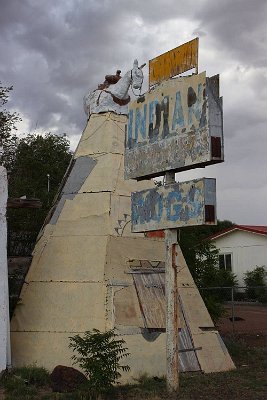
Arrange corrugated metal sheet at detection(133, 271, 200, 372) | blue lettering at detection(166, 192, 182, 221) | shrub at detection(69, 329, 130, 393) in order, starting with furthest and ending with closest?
corrugated metal sheet at detection(133, 271, 200, 372) < blue lettering at detection(166, 192, 182, 221) < shrub at detection(69, 329, 130, 393)

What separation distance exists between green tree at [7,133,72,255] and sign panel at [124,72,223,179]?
6187 mm

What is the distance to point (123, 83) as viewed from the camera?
1357 cm

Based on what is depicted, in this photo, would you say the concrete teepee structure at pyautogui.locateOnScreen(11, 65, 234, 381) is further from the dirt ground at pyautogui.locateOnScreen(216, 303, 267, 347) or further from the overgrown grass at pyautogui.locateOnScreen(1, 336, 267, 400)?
the dirt ground at pyautogui.locateOnScreen(216, 303, 267, 347)

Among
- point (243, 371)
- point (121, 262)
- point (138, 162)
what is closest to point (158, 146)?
point (138, 162)

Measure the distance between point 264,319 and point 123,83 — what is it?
38.9 ft

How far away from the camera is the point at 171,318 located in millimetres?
9312

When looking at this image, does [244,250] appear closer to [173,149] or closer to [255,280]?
[255,280]

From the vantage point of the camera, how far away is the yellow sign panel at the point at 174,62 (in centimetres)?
980

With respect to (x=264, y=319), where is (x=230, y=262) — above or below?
above

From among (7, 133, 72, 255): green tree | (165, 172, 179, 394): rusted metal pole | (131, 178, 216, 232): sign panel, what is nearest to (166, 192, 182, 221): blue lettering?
(131, 178, 216, 232): sign panel

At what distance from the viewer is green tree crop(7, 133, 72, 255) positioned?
16.4 metres

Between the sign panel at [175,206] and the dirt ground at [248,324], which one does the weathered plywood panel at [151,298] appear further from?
the dirt ground at [248,324]

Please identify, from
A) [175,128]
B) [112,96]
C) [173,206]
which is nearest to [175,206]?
[173,206]

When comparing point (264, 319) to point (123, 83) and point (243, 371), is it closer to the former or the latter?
point (243, 371)
